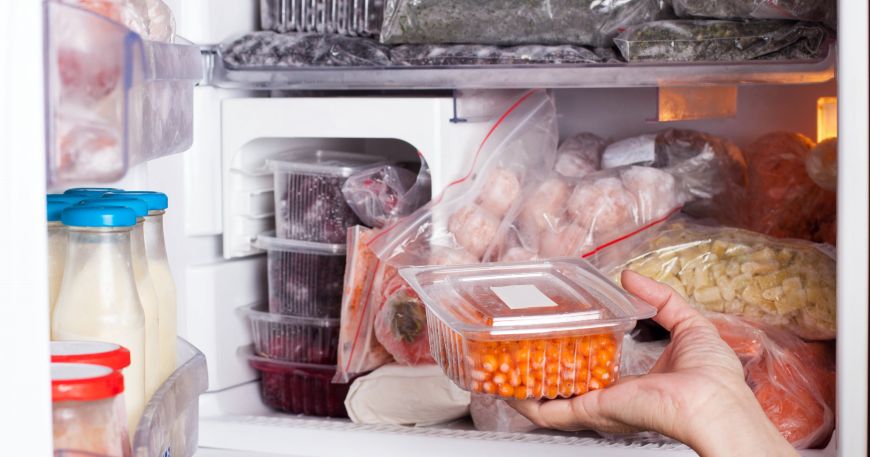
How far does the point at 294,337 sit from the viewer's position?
1555 mm

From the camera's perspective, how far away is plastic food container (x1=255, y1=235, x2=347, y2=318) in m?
1.52

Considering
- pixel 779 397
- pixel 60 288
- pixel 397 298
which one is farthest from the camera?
pixel 397 298

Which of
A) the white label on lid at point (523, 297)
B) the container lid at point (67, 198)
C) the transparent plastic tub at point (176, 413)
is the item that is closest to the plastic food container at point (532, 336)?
the white label on lid at point (523, 297)

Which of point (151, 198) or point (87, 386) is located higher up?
point (151, 198)

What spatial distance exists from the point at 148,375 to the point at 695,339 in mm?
588

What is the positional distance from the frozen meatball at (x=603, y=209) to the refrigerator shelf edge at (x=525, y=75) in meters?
0.16

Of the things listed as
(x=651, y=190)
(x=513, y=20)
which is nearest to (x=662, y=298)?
(x=651, y=190)

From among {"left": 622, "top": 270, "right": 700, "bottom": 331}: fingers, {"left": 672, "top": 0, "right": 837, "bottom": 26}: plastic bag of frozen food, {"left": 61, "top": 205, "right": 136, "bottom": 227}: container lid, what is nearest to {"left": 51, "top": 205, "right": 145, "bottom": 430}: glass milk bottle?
{"left": 61, "top": 205, "right": 136, "bottom": 227}: container lid

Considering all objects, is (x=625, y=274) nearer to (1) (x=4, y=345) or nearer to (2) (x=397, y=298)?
(2) (x=397, y=298)

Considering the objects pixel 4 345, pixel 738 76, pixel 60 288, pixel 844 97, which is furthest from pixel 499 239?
pixel 4 345

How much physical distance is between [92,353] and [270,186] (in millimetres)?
834

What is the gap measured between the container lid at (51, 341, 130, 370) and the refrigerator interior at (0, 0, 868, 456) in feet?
1.46

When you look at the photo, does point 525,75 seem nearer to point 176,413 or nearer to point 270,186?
point 270,186

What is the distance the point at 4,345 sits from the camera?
74cm
